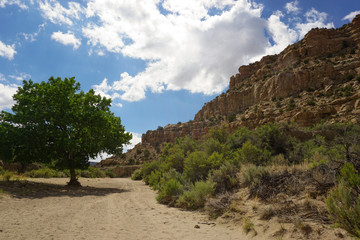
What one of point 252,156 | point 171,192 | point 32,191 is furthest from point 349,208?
point 32,191

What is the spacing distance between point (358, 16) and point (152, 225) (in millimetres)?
70510

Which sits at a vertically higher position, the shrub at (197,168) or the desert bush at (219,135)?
the desert bush at (219,135)

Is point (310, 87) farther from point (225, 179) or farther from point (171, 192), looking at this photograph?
point (171, 192)

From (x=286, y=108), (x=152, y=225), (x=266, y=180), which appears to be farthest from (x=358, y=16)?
(x=152, y=225)

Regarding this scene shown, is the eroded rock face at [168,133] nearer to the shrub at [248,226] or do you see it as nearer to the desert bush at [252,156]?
the desert bush at [252,156]

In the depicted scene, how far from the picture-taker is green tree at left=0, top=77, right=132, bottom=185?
13492 mm

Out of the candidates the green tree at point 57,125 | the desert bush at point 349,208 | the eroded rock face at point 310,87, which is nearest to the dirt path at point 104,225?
the desert bush at point 349,208

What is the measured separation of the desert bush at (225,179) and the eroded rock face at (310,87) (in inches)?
1101

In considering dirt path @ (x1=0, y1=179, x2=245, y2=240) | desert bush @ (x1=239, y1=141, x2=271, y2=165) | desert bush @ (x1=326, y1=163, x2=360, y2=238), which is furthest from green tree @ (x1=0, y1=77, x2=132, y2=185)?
desert bush @ (x1=326, y1=163, x2=360, y2=238)

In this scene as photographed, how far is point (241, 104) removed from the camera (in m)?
61.6

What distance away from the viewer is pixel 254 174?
7.41 meters

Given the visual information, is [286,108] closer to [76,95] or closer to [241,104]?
[241,104]

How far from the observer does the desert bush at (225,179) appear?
8078mm

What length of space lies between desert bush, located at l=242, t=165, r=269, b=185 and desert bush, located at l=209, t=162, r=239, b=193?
56 centimetres
